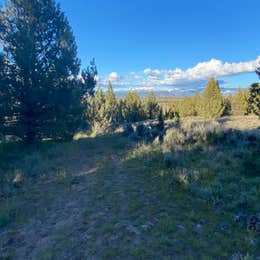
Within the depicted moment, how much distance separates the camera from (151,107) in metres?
43.5

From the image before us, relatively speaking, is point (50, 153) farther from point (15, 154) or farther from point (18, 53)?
point (18, 53)

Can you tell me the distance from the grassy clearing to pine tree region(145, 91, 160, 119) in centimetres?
3458

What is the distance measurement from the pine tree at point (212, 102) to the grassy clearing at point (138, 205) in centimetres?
2031

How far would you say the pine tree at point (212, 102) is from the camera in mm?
28031

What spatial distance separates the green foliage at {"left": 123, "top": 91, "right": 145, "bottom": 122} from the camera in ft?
132

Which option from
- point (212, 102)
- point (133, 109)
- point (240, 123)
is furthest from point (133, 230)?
point (133, 109)

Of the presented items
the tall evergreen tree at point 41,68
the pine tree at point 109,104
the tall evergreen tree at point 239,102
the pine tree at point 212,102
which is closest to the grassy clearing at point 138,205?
the tall evergreen tree at point 41,68

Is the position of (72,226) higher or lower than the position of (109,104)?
lower

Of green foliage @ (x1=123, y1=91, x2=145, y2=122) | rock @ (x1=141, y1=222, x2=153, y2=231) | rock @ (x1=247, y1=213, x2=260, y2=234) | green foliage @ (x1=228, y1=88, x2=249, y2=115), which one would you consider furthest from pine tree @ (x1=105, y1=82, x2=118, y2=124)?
rock @ (x1=247, y1=213, x2=260, y2=234)

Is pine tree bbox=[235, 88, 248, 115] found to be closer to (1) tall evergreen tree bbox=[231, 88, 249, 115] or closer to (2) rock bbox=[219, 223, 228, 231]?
(1) tall evergreen tree bbox=[231, 88, 249, 115]

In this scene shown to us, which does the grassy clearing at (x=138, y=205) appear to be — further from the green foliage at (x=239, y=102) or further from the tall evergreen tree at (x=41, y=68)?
the green foliage at (x=239, y=102)

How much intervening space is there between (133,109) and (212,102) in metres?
15.2

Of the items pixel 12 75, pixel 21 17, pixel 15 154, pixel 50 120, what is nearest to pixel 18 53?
pixel 12 75

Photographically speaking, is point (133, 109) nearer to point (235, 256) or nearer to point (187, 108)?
point (187, 108)
